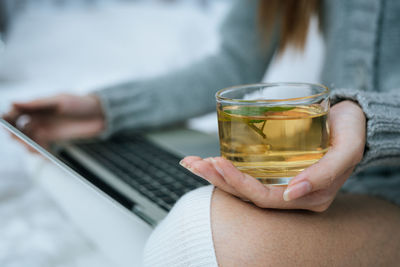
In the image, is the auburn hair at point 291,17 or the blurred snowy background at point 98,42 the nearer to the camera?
the auburn hair at point 291,17

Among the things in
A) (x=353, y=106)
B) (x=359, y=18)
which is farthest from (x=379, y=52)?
(x=353, y=106)

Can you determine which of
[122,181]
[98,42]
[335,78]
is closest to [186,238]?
[122,181]

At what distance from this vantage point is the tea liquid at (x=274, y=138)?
358 millimetres

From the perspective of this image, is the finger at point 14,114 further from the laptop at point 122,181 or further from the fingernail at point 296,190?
the fingernail at point 296,190

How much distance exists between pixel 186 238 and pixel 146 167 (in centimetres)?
33

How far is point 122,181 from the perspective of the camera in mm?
604

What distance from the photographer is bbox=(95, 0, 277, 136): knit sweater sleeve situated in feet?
2.84

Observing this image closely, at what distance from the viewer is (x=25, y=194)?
76cm

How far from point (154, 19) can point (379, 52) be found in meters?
1.22

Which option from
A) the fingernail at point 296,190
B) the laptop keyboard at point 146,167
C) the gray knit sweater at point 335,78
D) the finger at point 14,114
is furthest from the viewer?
the finger at point 14,114

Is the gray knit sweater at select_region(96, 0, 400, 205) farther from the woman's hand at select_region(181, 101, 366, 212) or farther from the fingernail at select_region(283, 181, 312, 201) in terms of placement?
the fingernail at select_region(283, 181, 312, 201)

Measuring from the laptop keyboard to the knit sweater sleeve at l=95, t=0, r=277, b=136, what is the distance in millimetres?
55

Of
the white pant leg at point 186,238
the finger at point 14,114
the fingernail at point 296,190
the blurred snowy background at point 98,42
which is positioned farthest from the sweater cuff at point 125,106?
the fingernail at point 296,190

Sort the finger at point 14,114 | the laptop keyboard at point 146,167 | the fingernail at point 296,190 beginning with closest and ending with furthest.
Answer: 1. the fingernail at point 296,190
2. the laptop keyboard at point 146,167
3. the finger at point 14,114
